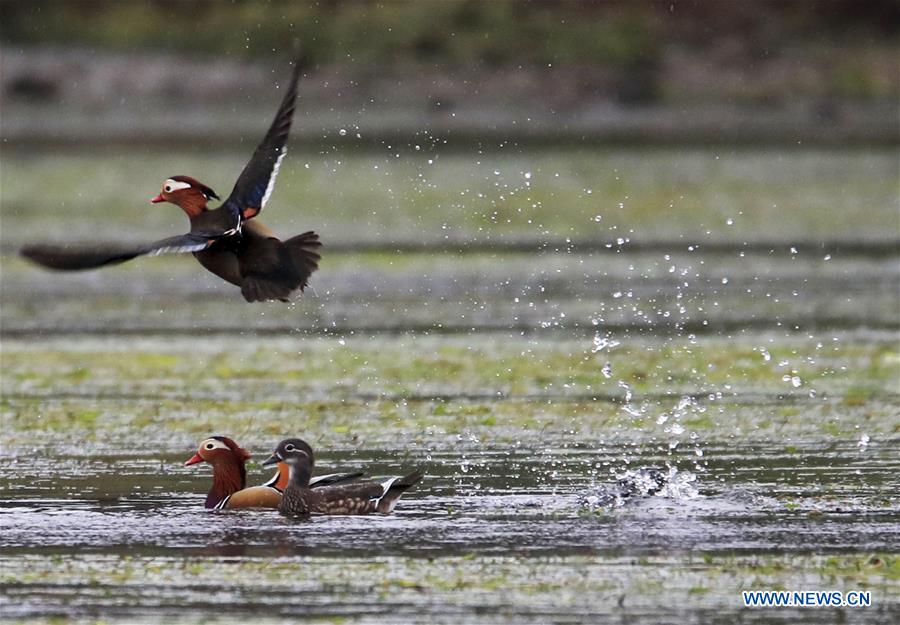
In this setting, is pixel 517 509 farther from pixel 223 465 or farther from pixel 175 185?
pixel 175 185

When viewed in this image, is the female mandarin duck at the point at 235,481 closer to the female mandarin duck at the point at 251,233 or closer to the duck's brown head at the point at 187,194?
the female mandarin duck at the point at 251,233

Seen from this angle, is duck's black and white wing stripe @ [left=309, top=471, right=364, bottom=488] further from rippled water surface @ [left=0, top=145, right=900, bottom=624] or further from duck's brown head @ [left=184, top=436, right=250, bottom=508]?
duck's brown head @ [left=184, top=436, right=250, bottom=508]

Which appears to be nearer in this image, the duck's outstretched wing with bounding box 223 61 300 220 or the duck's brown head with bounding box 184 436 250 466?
the duck's brown head with bounding box 184 436 250 466

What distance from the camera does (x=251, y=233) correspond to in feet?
36.2

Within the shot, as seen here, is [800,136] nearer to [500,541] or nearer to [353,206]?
[353,206]

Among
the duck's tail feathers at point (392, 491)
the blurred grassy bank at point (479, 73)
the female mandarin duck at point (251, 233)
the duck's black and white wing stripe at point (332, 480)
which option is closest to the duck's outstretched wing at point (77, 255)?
the female mandarin duck at point (251, 233)

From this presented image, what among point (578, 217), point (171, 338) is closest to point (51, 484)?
point (171, 338)

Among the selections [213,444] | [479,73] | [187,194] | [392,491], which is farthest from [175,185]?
[479,73]

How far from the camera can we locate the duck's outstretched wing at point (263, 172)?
424 inches

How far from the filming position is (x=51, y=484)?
10781mm

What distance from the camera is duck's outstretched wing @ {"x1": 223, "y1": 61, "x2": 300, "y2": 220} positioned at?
424 inches

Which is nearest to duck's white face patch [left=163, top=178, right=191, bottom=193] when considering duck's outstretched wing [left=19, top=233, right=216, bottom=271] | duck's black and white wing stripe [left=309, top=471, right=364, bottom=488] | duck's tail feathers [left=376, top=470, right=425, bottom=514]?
duck's outstretched wing [left=19, top=233, right=216, bottom=271]

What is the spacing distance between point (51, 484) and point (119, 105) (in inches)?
1336

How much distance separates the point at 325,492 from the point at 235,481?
590 millimetres
